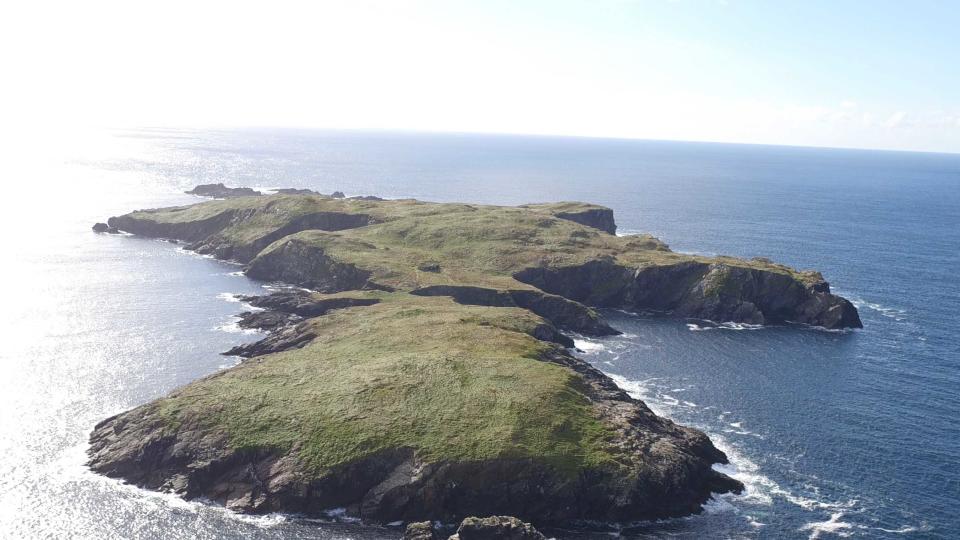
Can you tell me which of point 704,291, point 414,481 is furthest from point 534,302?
point 414,481

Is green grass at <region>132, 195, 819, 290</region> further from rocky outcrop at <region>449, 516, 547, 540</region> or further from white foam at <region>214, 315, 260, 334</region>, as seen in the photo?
rocky outcrop at <region>449, 516, 547, 540</region>

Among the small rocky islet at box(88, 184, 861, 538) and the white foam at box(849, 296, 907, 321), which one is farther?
the white foam at box(849, 296, 907, 321)

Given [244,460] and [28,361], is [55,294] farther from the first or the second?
[244,460]

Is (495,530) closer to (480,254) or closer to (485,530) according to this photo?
(485,530)

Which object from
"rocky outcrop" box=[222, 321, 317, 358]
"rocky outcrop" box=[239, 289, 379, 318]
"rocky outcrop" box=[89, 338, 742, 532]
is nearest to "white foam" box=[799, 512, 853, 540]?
"rocky outcrop" box=[89, 338, 742, 532]

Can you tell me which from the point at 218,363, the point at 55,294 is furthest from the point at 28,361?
the point at 55,294

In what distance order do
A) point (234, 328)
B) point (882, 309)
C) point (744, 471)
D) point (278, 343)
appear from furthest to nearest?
point (882, 309) → point (234, 328) → point (278, 343) → point (744, 471)

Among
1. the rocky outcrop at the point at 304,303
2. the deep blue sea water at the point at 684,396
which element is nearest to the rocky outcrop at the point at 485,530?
the deep blue sea water at the point at 684,396
